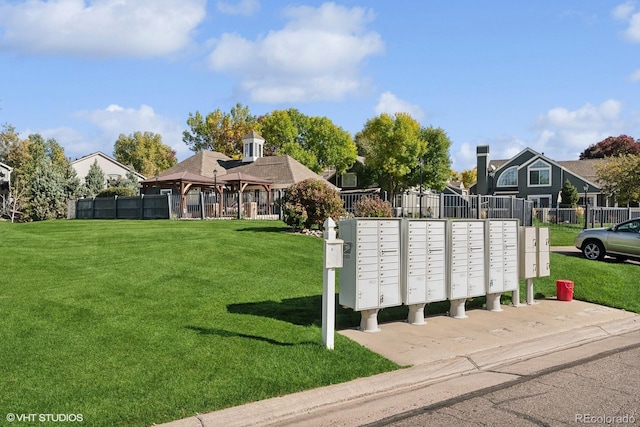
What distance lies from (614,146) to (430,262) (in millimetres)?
81897

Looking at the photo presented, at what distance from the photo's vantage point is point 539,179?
177 feet

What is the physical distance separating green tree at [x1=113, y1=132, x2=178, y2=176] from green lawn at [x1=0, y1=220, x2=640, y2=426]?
74.4 meters

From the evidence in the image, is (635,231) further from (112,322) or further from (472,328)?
(112,322)

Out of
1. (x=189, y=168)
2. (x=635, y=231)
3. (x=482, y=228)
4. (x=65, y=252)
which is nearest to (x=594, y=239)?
(x=635, y=231)

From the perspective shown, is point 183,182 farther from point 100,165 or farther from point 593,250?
point 100,165

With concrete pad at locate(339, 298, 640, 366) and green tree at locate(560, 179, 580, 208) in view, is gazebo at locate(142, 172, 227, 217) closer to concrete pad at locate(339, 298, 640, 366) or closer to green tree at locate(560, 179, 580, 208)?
concrete pad at locate(339, 298, 640, 366)

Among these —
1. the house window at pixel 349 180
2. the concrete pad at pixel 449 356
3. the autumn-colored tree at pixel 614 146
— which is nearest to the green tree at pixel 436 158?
the house window at pixel 349 180

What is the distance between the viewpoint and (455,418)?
488 centimetres

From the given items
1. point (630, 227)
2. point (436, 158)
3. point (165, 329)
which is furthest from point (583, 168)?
point (165, 329)

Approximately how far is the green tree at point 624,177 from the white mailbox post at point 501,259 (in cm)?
3709

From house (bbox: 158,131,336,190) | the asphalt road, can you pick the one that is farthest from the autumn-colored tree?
the asphalt road

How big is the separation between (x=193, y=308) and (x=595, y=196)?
5257 centimetres

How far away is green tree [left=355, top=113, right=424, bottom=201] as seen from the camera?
57.6m

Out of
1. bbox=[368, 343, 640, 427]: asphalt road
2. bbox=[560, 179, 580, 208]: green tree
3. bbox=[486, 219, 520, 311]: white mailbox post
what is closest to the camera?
bbox=[368, 343, 640, 427]: asphalt road
